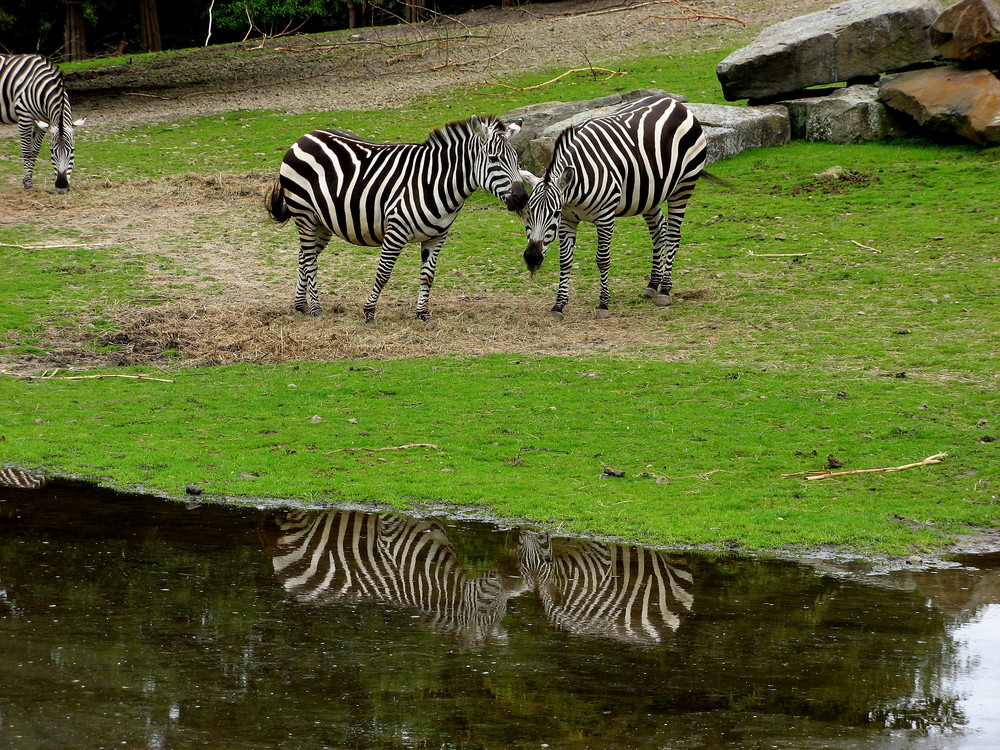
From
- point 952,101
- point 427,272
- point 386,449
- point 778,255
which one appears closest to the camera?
point 386,449

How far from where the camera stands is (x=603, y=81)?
2491 centimetres

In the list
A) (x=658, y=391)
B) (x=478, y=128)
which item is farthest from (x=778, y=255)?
(x=658, y=391)

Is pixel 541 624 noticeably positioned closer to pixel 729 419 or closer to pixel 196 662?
pixel 196 662

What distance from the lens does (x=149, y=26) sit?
3544 cm

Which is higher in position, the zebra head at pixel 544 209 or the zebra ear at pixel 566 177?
the zebra ear at pixel 566 177

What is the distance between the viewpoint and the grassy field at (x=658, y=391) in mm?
8305

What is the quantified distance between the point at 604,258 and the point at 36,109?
12334mm

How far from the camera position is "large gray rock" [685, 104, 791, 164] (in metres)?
19.2

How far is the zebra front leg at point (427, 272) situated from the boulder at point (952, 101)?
9.54m

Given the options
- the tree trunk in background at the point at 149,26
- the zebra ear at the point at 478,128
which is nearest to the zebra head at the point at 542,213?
the zebra ear at the point at 478,128

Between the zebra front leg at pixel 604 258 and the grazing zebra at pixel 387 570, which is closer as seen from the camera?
the grazing zebra at pixel 387 570

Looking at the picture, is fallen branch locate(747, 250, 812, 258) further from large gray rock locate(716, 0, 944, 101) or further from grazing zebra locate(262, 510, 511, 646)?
grazing zebra locate(262, 510, 511, 646)

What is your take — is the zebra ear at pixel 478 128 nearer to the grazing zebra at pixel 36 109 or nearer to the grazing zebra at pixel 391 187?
the grazing zebra at pixel 391 187

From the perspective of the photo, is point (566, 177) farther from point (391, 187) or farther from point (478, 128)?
point (391, 187)
